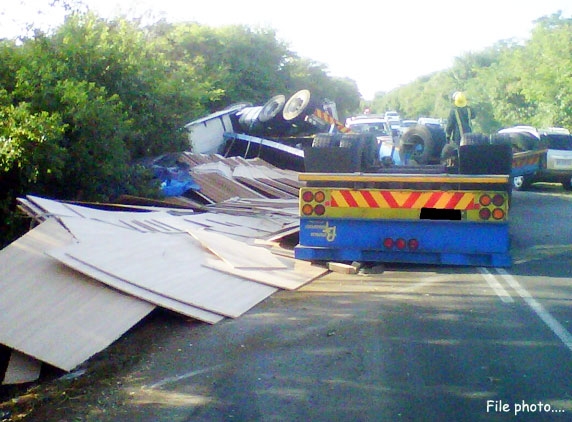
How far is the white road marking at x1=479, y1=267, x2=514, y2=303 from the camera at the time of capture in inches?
301

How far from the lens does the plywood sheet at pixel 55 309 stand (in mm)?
→ 5961

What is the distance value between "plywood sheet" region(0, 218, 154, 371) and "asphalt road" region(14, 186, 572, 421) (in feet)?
0.60

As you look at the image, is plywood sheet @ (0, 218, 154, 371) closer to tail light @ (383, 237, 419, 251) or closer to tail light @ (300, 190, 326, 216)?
tail light @ (300, 190, 326, 216)

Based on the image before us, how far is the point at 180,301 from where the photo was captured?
7.02m

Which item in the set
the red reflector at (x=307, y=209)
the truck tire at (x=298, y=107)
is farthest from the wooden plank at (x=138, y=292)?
the truck tire at (x=298, y=107)

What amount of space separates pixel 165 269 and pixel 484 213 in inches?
149

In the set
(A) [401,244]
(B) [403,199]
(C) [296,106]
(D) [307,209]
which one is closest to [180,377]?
(D) [307,209]

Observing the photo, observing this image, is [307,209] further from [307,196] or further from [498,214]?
[498,214]

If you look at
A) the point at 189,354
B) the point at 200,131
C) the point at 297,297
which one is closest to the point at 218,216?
the point at 297,297

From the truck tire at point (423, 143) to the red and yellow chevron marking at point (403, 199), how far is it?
3.66m

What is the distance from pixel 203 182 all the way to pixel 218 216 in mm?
2935

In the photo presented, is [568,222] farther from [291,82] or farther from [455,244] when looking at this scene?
[291,82]

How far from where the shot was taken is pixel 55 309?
652 cm

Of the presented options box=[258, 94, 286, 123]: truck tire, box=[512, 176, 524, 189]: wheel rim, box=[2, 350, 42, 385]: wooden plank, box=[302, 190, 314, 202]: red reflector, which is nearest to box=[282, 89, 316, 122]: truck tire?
box=[258, 94, 286, 123]: truck tire
